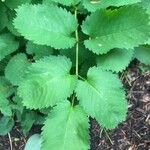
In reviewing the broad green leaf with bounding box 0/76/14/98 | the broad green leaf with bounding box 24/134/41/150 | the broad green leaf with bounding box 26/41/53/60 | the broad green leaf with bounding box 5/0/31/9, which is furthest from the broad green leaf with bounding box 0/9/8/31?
the broad green leaf with bounding box 24/134/41/150

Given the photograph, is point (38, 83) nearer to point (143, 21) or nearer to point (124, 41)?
point (124, 41)

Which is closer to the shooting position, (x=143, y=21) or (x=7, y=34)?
(x=143, y=21)

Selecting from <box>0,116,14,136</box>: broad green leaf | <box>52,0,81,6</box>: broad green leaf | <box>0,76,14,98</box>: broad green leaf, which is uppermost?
<box>52,0,81,6</box>: broad green leaf

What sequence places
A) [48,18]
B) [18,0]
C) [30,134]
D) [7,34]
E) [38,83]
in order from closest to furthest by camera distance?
[38,83] → [48,18] → [18,0] → [7,34] → [30,134]

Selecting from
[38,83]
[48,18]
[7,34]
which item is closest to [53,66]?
[38,83]

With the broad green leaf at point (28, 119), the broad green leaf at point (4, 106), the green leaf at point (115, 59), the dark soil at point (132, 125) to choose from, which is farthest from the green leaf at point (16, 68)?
the dark soil at point (132, 125)

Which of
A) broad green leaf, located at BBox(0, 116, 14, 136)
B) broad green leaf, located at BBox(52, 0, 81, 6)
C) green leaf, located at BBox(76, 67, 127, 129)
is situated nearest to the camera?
green leaf, located at BBox(76, 67, 127, 129)

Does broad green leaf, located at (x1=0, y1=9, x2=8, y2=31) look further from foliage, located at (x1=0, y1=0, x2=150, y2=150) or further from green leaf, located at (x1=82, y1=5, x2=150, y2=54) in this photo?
green leaf, located at (x1=82, y1=5, x2=150, y2=54)

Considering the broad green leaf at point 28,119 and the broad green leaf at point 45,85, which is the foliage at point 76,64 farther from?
the broad green leaf at point 28,119
